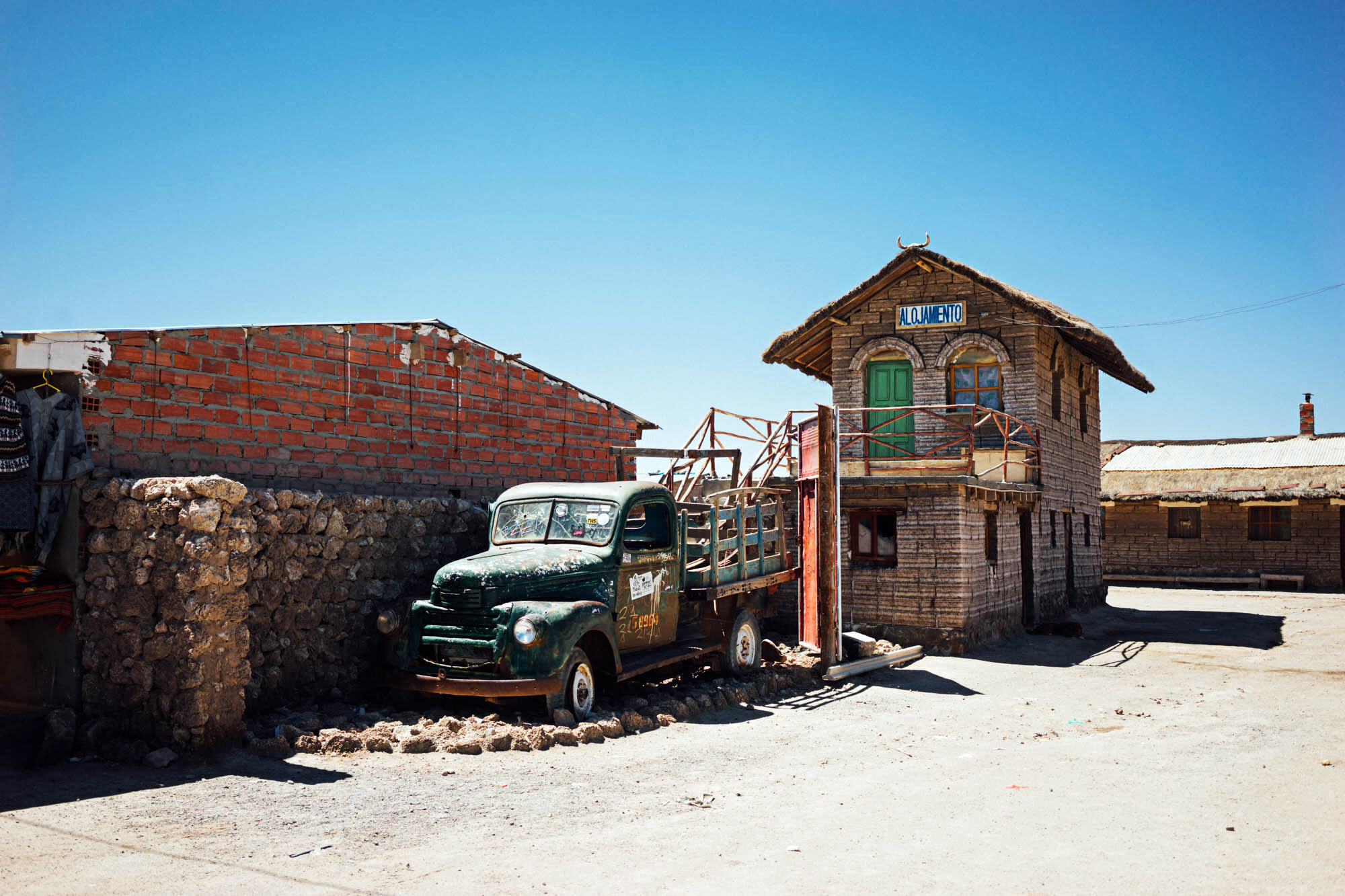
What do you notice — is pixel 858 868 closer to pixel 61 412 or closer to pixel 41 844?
pixel 41 844

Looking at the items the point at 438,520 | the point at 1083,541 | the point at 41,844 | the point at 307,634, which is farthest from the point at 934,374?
the point at 41,844

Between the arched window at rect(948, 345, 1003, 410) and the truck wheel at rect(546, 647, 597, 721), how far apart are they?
10951 mm

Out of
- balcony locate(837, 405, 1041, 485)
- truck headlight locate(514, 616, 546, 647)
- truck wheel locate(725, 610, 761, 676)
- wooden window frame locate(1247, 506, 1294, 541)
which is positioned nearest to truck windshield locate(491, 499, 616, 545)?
truck headlight locate(514, 616, 546, 647)

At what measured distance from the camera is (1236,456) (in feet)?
100

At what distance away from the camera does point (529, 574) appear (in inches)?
352

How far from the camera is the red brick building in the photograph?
8109 millimetres

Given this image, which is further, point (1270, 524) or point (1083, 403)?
point (1270, 524)

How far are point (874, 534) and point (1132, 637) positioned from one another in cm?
531

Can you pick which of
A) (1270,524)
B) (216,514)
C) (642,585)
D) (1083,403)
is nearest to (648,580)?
(642,585)

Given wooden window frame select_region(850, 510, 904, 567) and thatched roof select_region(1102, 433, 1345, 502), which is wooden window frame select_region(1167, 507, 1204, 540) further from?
wooden window frame select_region(850, 510, 904, 567)

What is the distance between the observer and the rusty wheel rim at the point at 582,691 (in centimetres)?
873

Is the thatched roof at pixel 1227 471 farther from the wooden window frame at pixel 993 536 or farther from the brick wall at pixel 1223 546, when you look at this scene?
the wooden window frame at pixel 993 536

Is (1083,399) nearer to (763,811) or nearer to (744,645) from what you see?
(744,645)

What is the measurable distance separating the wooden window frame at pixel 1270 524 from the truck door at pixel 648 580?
2380 centimetres
